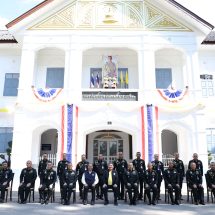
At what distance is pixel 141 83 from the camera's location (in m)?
15.8

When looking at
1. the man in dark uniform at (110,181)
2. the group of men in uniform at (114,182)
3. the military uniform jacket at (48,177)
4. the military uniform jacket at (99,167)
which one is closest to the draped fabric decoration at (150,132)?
the group of men in uniform at (114,182)

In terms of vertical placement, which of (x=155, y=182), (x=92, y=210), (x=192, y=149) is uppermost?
(x=192, y=149)

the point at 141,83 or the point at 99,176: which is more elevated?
the point at 141,83

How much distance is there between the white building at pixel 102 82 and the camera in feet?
49.7

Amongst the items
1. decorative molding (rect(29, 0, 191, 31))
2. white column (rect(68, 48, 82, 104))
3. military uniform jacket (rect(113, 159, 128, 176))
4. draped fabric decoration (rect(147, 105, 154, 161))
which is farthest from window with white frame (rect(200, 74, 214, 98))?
military uniform jacket (rect(113, 159, 128, 176))

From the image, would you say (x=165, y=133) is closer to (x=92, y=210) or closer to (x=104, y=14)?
(x=104, y=14)

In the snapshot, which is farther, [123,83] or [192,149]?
[123,83]

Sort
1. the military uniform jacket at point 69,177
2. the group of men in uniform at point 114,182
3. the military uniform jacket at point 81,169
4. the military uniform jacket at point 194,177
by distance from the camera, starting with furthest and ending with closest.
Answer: the military uniform jacket at point 81,169 < the military uniform jacket at point 194,177 < the military uniform jacket at point 69,177 < the group of men in uniform at point 114,182

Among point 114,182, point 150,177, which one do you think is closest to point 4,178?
point 114,182

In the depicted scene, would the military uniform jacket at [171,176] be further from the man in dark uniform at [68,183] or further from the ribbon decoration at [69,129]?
the ribbon decoration at [69,129]

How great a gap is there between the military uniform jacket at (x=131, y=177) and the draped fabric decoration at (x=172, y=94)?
21.6 ft

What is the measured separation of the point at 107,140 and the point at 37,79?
561 cm

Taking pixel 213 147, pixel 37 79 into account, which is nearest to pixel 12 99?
pixel 37 79

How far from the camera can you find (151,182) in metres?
9.76
